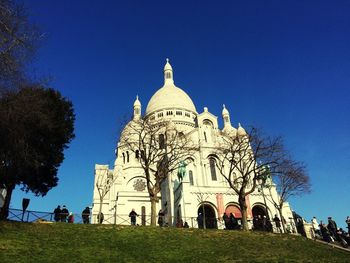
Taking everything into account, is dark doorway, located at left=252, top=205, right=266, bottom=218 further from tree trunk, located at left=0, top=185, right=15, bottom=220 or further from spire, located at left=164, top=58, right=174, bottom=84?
spire, located at left=164, top=58, right=174, bottom=84

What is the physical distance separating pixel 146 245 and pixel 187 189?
2019 centimetres

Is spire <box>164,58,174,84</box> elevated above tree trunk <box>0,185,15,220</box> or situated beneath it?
elevated above

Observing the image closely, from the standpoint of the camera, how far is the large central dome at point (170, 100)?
229 feet

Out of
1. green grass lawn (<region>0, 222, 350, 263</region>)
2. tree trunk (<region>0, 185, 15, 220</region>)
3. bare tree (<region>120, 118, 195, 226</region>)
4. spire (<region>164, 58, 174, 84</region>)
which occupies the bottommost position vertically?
green grass lawn (<region>0, 222, 350, 263</region>)

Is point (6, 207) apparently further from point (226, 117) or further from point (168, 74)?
point (168, 74)

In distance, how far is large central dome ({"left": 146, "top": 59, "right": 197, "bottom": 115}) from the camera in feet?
229

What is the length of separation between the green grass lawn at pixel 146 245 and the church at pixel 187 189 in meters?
6.24

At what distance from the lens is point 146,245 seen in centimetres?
1827

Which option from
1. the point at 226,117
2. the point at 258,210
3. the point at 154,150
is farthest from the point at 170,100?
the point at 154,150

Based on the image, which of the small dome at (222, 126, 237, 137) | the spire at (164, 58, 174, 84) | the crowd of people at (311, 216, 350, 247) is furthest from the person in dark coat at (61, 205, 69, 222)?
the spire at (164, 58, 174, 84)

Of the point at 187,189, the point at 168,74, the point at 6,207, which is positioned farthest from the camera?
the point at 168,74

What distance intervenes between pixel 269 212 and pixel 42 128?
2803cm

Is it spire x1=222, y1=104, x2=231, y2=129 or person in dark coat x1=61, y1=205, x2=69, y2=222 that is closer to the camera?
person in dark coat x1=61, y1=205, x2=69, y2=222

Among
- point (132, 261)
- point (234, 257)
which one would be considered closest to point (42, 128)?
point (132, 261)
